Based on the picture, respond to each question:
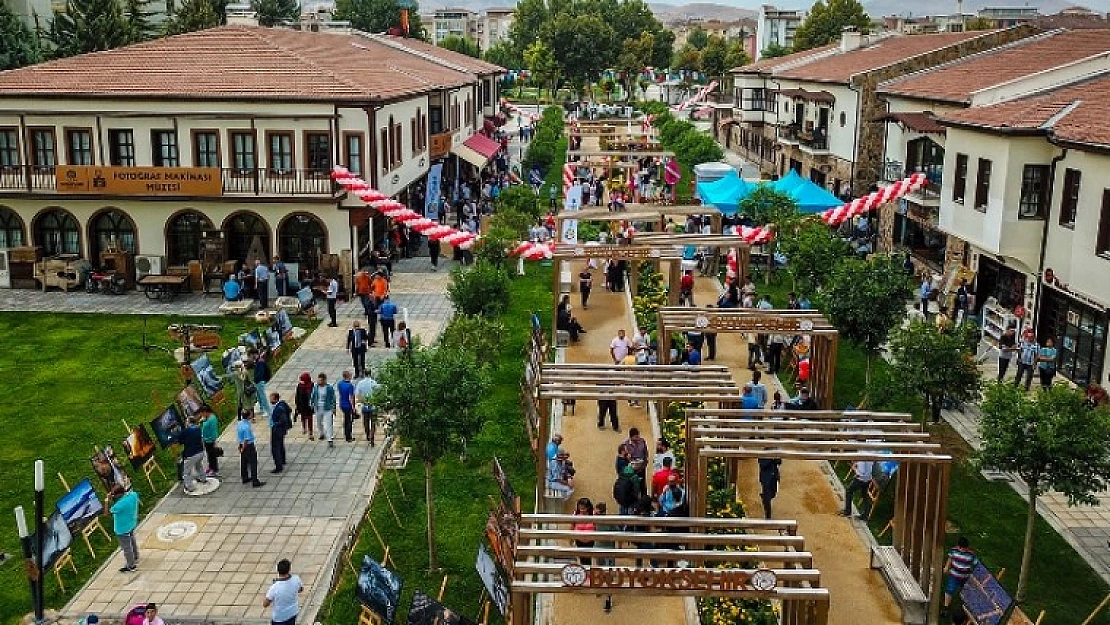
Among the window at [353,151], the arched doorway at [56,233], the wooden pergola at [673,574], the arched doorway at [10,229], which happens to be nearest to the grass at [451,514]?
the wooden pergola at [673,574]

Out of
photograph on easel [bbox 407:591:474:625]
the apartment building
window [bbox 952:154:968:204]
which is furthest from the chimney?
photograph on easel [bbox 407:591:474:625]

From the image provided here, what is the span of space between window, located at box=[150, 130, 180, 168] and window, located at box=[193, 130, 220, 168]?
663 mm

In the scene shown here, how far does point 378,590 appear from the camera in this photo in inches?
529

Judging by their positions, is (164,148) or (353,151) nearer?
(353,151)

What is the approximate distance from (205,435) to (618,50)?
11176 cm

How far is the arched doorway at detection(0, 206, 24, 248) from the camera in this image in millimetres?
33906

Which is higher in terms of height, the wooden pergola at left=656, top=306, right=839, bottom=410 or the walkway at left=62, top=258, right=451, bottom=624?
the wooden pergola at left=656, top=306, right=839, bottom=410

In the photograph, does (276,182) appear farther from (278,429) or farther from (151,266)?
(278,429)

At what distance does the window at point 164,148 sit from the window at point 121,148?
27.9 inches

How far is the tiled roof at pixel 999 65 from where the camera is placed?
31.8 metres

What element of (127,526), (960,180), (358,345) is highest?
(960,180)

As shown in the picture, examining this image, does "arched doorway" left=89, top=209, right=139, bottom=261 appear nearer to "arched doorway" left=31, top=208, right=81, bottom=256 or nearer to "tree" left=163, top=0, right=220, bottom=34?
"arched doorway" left=31, top=208, right=81, bottom=256

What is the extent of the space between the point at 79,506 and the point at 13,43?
40503mm

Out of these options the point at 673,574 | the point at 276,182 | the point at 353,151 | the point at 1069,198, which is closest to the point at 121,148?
the point at 276,182
